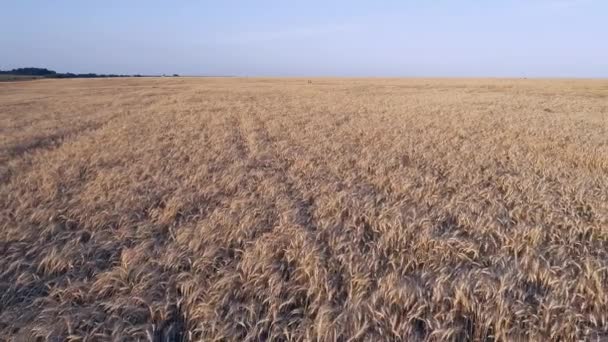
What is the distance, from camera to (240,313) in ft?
12.4

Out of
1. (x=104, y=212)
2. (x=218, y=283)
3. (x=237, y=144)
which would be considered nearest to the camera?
(x=218, y=283)

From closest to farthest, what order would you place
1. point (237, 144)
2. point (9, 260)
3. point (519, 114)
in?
point (9, 260) < point (237, 144) < point (519, 114)

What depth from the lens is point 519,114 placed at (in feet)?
68.5

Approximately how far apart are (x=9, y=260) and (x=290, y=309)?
11.5 ft

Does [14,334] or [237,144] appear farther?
[237,144]

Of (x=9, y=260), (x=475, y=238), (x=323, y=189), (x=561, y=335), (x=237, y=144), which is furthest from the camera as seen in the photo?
(x=237, y=144)

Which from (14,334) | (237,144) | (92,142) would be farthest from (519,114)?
(14,334)

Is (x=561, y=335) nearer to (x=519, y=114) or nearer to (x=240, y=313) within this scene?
(x=240, y=313)

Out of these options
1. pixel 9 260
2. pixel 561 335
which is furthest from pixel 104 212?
pixel 561 335

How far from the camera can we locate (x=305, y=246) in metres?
4.86

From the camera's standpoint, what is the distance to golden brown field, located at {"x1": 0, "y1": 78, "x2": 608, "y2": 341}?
12.0 feet

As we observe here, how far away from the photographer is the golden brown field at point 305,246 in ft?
12.0

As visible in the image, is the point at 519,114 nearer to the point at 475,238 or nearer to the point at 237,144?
the point at 237,144

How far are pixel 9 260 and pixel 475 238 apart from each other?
5822mm
